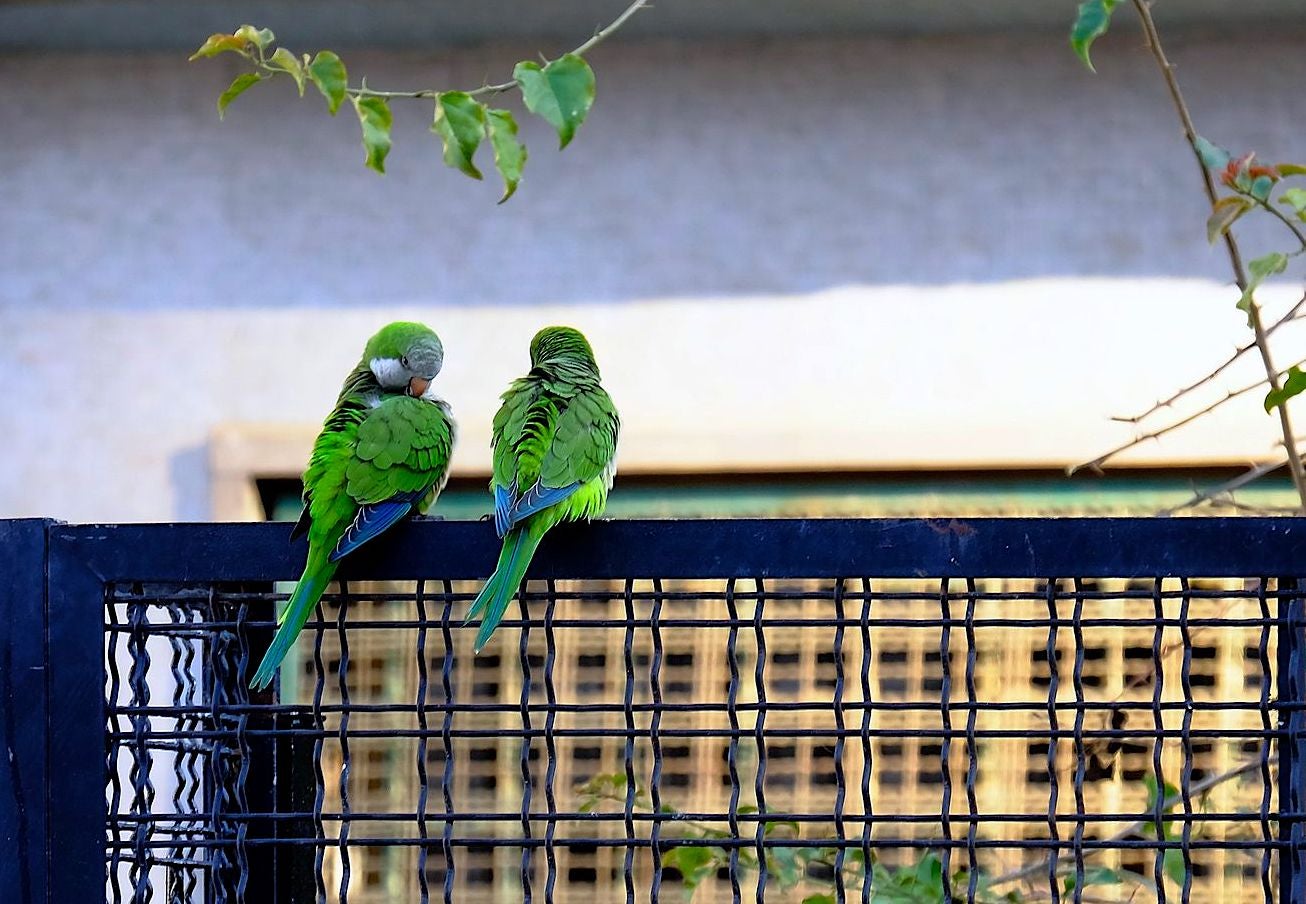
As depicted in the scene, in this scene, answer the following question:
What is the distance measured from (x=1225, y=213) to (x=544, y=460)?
23.0 inches

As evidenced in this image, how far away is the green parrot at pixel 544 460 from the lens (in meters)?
0.93

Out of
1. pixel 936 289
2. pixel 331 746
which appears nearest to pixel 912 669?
pixel 936 289

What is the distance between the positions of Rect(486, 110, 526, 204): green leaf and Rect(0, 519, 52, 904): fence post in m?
0.40

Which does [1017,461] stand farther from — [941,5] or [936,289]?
[941,5]

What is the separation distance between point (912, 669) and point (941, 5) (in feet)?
3.91

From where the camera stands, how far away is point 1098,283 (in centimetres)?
272

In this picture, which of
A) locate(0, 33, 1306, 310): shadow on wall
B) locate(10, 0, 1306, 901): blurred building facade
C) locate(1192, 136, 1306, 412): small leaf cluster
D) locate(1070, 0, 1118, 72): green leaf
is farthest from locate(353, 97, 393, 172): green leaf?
locate(0, 33, 1306, 310): shadow on wall

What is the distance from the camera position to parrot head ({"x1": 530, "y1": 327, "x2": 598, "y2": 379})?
4.73 ft

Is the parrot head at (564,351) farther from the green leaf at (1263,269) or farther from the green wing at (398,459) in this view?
the green leaf at (1263,269)

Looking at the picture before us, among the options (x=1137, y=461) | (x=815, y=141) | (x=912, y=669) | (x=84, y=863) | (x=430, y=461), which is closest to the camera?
(x=84, y=863)

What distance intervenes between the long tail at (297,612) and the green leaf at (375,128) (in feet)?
1.05

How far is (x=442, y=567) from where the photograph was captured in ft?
2.85

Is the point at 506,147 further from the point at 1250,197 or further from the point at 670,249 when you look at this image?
the point at 670,249

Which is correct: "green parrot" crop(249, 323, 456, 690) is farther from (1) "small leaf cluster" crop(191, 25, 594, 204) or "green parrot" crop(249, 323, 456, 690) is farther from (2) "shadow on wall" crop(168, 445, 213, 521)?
(2) "shadow on wall" crop(168, 445, 213, 521)
